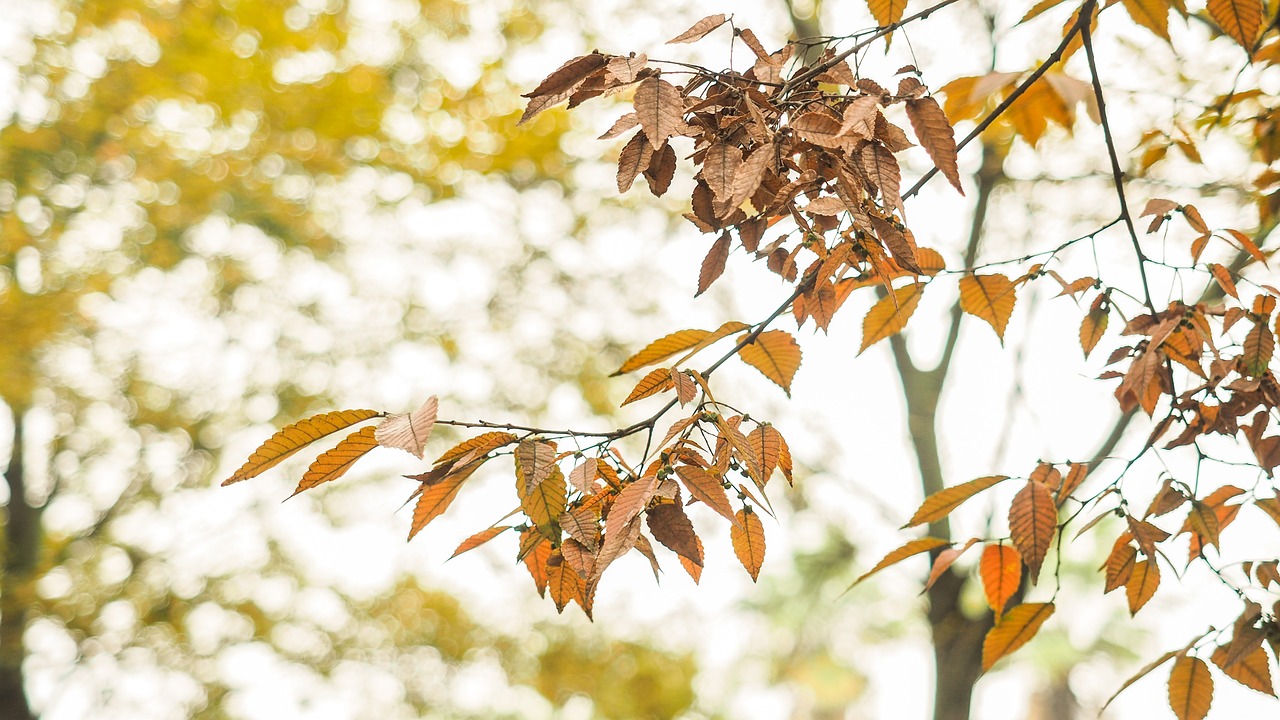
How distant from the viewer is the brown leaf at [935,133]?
85 cm

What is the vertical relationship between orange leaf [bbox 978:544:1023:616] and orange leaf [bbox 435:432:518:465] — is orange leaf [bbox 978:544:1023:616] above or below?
above

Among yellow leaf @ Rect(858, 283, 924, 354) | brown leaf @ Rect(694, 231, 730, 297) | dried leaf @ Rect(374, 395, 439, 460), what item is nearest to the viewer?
dried leaf @ Rect(374, 395, 439, 460)

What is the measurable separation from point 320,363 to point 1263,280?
205 inches

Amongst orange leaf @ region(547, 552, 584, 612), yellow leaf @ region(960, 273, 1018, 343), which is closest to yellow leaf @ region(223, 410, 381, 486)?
orange leaf @ region(547, 552, 584, 612)

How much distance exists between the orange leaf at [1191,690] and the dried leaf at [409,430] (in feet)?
3.58

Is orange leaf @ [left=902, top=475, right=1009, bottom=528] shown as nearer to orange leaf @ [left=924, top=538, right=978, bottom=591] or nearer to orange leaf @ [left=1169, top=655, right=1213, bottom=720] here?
orange leaf @ [left=924, top=538, right=978, bottom=591]

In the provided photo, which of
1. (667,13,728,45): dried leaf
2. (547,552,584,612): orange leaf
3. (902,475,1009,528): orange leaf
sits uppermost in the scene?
(667,13,728,45): dried leaf

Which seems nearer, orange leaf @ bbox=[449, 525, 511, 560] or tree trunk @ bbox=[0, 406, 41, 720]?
orange leaf @ bbox=[449, 525, 511, 560]

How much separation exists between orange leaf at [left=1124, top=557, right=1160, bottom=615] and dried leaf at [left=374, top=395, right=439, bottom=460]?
3.26 ft

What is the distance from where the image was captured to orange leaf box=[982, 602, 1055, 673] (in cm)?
125

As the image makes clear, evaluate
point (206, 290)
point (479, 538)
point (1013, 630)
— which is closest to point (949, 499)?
point (1013, 630)

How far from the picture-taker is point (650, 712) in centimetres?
671

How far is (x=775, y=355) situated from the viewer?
1.15m

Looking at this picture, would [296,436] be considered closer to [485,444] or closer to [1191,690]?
[485,444]
